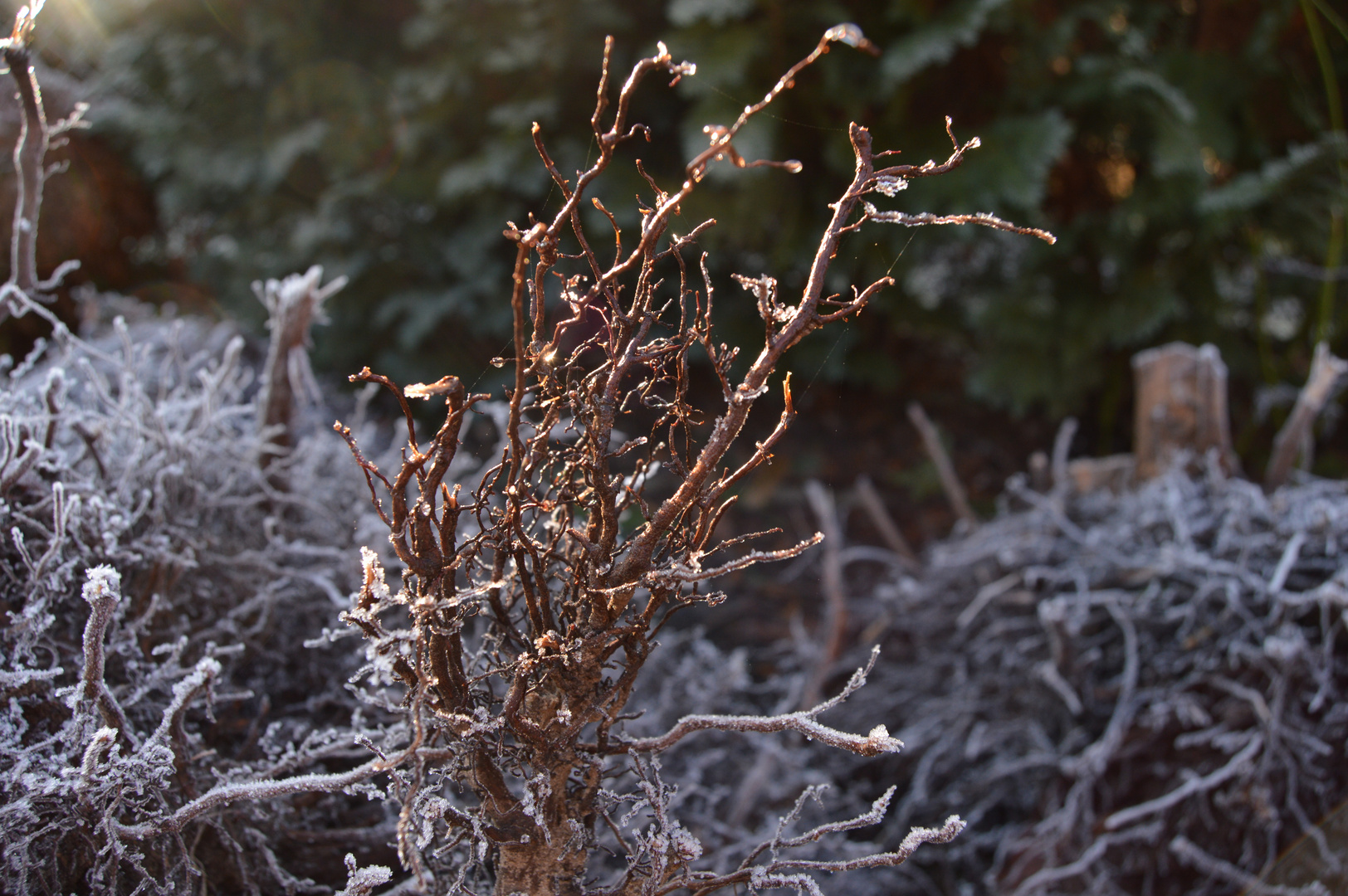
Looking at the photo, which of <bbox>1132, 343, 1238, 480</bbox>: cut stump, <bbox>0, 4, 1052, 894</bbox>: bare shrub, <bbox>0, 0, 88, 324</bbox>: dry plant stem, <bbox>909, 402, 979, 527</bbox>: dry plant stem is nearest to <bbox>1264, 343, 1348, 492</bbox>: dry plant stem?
<bbox>1132, 343, 1238, 480</bbox>: cut stump

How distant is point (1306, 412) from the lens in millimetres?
1767

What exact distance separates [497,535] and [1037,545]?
1385 millimetres

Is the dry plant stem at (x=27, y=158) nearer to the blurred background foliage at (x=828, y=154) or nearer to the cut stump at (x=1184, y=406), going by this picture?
the blurred background foliage at (x=828, y=154)

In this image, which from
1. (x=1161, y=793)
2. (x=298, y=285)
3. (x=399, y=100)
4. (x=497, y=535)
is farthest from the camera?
(x=399, y=100)

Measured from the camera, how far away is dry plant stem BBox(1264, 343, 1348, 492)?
168 centimetres

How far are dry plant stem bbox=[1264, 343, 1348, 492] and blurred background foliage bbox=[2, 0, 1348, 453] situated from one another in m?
0.45

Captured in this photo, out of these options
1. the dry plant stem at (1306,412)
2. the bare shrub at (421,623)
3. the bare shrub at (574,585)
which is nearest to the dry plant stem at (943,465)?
the dry plant stem at (1306,412)

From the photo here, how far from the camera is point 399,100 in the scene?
2.39 metres

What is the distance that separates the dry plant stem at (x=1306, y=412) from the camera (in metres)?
1.68

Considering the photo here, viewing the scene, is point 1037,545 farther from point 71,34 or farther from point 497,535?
point 71,34

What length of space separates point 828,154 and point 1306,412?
1.18 metres

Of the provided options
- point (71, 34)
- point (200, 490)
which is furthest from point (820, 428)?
point (71, 34)

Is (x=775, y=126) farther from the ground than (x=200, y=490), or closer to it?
farther from the ground

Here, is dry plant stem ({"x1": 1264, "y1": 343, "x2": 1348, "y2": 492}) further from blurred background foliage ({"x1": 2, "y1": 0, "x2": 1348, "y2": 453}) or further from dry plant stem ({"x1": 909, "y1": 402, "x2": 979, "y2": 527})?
dry plant stem ({"x1": 909, "y1": 402, "x2": 979, "y2": 527})
